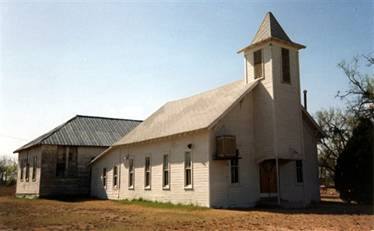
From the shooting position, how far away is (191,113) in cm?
2498

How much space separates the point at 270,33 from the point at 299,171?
8.28 meters

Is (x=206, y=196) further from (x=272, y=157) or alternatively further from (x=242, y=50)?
(x=242, y=50)

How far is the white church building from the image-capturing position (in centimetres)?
2073

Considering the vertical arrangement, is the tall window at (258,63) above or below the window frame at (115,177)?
above

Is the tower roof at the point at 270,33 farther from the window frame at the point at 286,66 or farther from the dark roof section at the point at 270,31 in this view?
the window frame at the point at 286,66

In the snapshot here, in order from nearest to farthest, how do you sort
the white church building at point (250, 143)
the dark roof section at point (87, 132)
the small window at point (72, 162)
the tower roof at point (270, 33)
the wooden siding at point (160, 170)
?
the white church building at point (250, 143) < the wooden siding at point (160, 170) < the tower roof at point (270, 33) < the small window at point (72, 162) < the dark roof section at point (87, 132)

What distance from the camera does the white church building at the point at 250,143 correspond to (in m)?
20.7

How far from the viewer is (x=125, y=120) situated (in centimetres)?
4262

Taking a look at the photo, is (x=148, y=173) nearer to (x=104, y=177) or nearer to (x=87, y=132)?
(x=104, y=177)

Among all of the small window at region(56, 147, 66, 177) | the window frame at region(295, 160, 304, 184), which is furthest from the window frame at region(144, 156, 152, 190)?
the small window at region(56, 147, 66, 177)

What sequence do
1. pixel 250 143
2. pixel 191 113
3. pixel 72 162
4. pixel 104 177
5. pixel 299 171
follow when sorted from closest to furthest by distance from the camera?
pixel 250 143 → pixel 299 171 → pixel 191 113 → pixel 104 177 → pixel 72 162

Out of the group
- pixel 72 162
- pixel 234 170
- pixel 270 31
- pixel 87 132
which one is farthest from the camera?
pixel 87 132

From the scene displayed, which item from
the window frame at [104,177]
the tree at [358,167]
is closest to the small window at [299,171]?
the tree at [358,167]

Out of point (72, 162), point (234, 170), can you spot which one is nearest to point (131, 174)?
point (72, 162)
